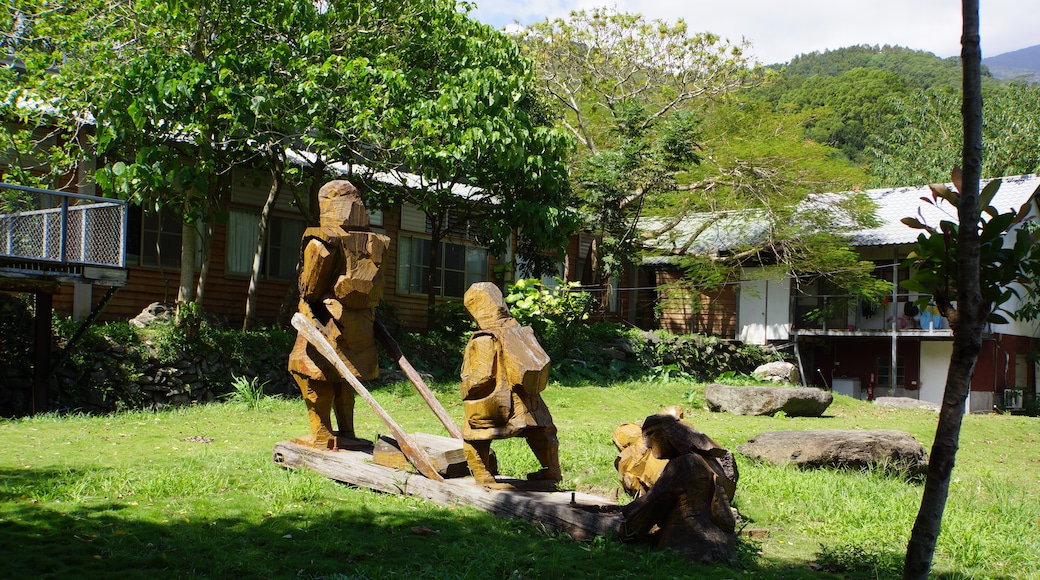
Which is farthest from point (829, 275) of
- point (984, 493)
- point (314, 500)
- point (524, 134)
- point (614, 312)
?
point (314, 500)

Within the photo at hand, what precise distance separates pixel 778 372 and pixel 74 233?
17.5 metres

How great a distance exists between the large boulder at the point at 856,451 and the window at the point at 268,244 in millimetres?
11731

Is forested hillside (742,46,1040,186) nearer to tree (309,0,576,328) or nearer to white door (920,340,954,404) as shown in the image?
white door (920,340,954,404)

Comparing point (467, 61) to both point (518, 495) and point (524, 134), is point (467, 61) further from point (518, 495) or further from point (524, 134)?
point (518, 495)

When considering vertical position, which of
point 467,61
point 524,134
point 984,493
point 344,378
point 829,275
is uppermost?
point 467,61

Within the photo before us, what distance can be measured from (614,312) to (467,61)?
14.3 m

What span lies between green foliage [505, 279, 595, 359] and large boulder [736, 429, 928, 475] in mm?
10082

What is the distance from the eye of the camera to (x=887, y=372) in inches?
1041

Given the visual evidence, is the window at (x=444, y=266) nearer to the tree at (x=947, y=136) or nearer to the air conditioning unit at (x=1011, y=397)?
the air conditioning unit at (x=1011, y=397)

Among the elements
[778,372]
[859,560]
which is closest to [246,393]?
[859,560]

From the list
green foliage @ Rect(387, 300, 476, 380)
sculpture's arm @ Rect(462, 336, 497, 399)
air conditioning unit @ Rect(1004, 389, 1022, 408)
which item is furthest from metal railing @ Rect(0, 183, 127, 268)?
air conditioning unit @ Rect(1004, 389, 1022, 408)

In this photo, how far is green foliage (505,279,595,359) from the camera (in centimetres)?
1944

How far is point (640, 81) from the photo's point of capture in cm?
2977

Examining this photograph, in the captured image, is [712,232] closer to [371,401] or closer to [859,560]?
[371,401]
